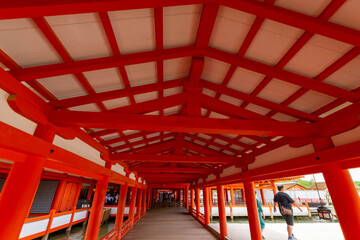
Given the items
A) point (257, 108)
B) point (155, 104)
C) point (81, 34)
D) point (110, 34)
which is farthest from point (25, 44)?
point (257, 108)

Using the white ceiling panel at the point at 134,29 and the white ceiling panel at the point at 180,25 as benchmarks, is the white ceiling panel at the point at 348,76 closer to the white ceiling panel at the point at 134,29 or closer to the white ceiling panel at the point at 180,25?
the white ceiling panel at the point at 180,25

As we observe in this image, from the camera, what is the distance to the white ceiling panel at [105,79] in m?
2.54

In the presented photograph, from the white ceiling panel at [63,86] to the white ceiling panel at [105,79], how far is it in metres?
0.21

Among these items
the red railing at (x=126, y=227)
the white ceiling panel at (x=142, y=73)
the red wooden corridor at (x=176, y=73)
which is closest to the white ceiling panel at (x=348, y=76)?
the red wooden corridor at (x=176, y=73)

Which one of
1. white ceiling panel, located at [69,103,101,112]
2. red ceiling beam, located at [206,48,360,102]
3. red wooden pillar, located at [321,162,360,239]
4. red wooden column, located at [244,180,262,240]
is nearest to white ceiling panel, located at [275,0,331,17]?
red ceiling beam, located at [206,48,360,102]

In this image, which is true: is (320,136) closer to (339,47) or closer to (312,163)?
(312,163)

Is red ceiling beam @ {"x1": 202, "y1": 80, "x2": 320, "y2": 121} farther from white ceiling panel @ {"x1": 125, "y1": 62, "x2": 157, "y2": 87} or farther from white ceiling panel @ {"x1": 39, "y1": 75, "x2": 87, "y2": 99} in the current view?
white ceiling panel @ {"x1": 39, "y1": 75, "x2": 87, "y2": 99}

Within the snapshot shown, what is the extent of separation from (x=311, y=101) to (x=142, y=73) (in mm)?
3016

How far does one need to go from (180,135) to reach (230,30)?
4.65 metres

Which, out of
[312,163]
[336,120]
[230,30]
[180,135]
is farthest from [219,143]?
[230,30]

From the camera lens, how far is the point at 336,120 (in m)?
2.53

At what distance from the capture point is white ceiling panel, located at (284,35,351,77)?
6.33ft

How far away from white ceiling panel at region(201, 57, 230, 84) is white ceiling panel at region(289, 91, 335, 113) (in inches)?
55.1

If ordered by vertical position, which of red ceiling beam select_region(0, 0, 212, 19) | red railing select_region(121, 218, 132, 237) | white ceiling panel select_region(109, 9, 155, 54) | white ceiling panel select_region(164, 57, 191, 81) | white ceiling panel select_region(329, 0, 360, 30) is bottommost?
red railing select_region(121, 218, 132, 237)
